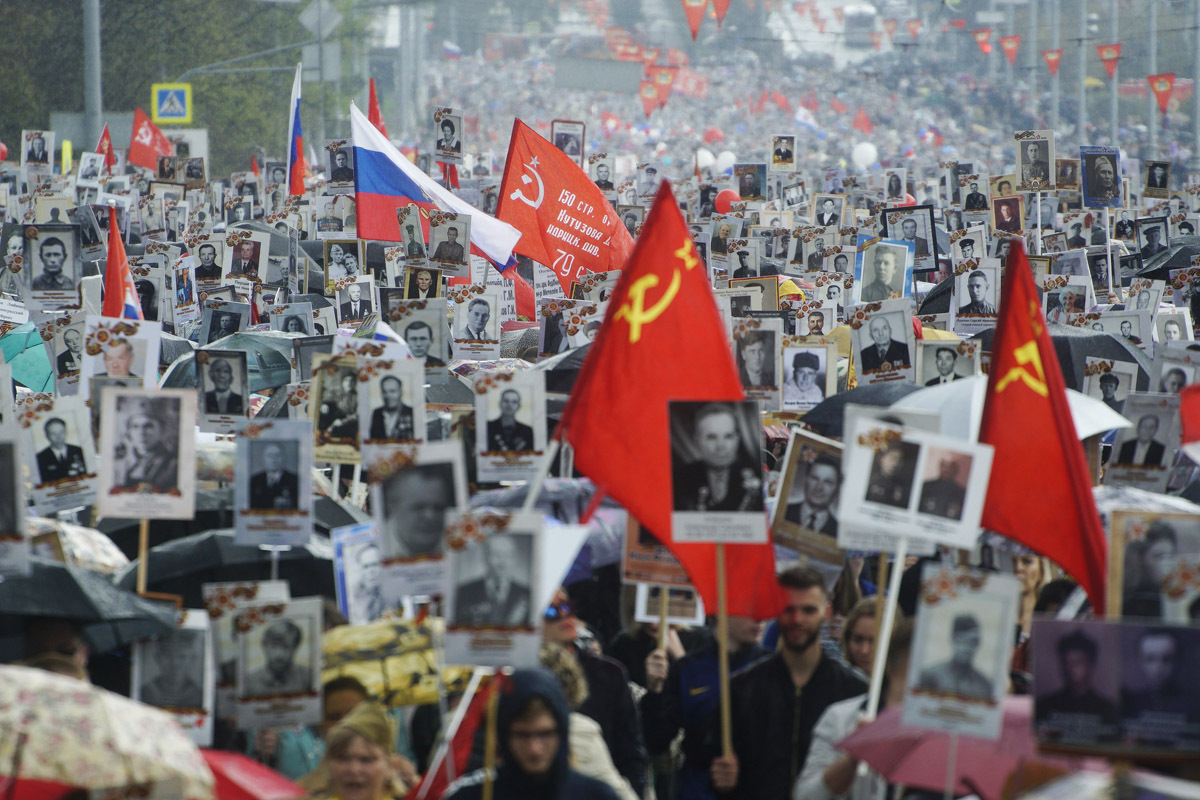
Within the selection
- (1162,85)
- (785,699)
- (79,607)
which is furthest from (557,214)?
(1162,85)

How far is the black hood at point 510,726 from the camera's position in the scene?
3.81 m

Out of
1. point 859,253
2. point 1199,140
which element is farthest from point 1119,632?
point 1199,140

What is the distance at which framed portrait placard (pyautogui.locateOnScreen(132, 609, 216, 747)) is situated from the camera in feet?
13.7

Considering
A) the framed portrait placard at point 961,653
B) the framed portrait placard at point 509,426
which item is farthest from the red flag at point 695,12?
the framed portrait placard at point 961,653

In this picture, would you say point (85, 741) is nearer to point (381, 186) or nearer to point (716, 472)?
point (716, 472)

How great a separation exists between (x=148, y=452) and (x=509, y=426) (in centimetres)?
135

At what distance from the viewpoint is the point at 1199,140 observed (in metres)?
34.8

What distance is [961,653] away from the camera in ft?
11.7

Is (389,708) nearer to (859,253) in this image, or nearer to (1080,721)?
(1080,721)

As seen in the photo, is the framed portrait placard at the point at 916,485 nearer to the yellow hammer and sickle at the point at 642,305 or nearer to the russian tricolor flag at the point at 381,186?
the yellow hammer and sickle at the point at 642,305

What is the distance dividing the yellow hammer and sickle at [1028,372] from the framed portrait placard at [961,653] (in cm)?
139

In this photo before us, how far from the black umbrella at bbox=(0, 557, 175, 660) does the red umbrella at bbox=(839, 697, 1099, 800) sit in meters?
1.77

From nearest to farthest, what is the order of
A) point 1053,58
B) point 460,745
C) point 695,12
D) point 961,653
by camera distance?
point 961,653, point 460,745, point 695,12, point 1053,58

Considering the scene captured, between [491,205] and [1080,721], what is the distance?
14.6 meters
